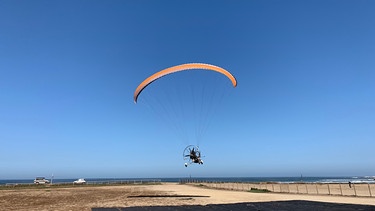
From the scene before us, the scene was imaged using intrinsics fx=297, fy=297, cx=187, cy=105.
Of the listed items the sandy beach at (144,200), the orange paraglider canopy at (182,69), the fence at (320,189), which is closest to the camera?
the sandy beach at (144,200)

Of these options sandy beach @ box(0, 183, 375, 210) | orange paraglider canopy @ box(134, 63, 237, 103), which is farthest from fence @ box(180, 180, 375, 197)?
orange paraglider canopy @ box(134, 63, 237, 103)

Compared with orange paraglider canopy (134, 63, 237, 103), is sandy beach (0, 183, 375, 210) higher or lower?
lower

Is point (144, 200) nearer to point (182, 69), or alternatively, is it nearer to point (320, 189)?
point (182, 69)

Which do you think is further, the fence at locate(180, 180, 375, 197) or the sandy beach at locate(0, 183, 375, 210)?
the fence at locate(180, 180, 375, 197)

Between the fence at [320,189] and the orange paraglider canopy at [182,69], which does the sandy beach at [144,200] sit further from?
the orange paraglider canopy at [182,69]

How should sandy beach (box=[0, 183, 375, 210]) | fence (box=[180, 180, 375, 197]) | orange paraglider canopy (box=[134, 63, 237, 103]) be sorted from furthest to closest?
fence (box=[180, 180, 375, 197]), orange paraglider canopy (box=[134, 63, 237, 103]), sandy beach (box=[0, 183, 375, 210])

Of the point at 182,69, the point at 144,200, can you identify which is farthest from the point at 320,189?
the point at 182,69

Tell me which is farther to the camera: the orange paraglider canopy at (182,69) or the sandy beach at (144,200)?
the orange paraglider canopy at (182,69)

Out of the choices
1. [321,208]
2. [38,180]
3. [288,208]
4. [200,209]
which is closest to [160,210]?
[200,209]

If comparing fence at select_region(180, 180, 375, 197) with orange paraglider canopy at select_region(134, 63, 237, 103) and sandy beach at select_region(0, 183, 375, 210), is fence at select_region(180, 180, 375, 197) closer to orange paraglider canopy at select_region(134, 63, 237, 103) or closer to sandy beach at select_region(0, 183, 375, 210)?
sandy beach at select_region(0, 183, 375, 210)

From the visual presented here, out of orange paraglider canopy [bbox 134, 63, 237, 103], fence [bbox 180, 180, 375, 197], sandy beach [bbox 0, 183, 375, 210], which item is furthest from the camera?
fence [bbox 180, 180, 375, 197]

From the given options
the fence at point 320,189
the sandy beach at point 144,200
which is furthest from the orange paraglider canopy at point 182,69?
the fence at point 320,189

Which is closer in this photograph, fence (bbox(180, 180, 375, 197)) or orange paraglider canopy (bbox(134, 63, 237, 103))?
orange paraglider canopy (bbox(134, 63, 237, 103))

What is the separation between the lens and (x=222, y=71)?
2488 centimetres
